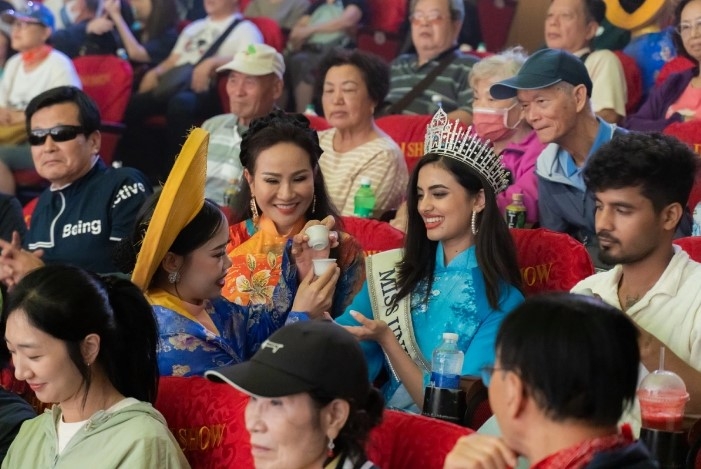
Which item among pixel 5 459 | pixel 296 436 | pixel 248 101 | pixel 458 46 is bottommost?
pixel 5 459

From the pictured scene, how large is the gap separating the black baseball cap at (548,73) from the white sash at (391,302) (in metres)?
1.10

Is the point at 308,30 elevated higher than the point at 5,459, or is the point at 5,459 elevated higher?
the point at 308,30

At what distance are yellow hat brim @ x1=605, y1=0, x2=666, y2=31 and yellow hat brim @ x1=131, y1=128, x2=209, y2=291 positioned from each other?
320cm

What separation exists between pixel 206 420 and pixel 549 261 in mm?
1047

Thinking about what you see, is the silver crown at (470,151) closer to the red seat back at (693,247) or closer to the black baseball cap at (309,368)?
the red seat back at (693,247)

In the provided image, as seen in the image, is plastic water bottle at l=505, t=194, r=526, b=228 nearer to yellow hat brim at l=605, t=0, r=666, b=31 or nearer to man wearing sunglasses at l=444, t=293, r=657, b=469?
yellow hat brim at l=605, t=0, r=666, b=31

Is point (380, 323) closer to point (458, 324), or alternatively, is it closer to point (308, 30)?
point (458, 324)

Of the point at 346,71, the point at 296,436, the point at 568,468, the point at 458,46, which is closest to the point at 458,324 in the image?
the point at 296,436

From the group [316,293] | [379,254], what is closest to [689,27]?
[379,254]

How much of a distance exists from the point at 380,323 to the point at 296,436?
2.84 feet

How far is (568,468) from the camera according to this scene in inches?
61.9

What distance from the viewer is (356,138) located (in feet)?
15.1

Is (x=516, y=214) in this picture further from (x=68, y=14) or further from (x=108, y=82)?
(x=68, y=14)

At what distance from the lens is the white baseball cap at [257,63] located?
16.6 ft
